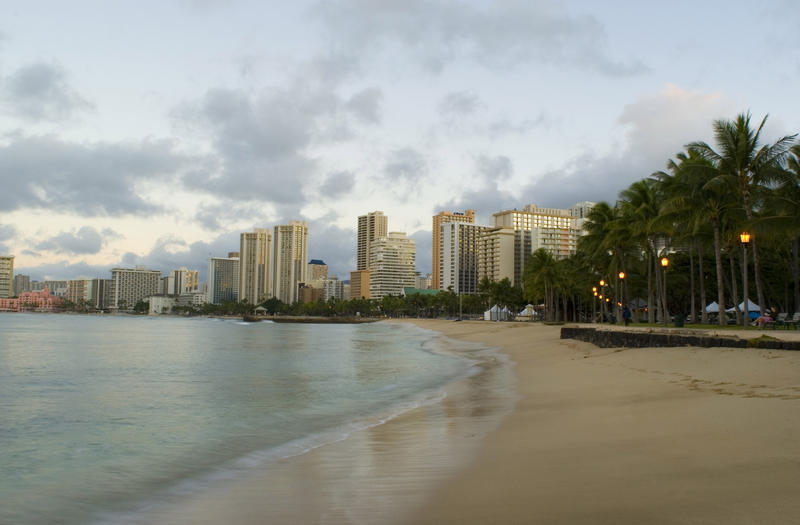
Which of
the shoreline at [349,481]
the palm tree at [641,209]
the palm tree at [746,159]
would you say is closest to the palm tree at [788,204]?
the palm tree at [746,159]

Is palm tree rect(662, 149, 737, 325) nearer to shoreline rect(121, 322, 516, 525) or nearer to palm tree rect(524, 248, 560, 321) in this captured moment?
shoreline rect(121, 322, 516, 525)

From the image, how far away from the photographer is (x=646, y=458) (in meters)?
6.24

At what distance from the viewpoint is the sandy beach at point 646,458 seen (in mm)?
4609

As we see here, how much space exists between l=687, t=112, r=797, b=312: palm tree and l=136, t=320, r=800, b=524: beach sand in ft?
64.1

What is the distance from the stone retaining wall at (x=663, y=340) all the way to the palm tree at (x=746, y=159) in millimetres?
8024

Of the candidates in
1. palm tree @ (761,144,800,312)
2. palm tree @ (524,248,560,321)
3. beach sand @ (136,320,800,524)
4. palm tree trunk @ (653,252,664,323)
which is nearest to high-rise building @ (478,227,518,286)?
palm tree @ (524,248,560,321)

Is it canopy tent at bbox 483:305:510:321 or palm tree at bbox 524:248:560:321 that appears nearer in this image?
palm tree at bbox 524:248:560:321

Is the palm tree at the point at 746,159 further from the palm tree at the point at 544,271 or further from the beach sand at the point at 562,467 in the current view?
the palm tree at the point at 544,271

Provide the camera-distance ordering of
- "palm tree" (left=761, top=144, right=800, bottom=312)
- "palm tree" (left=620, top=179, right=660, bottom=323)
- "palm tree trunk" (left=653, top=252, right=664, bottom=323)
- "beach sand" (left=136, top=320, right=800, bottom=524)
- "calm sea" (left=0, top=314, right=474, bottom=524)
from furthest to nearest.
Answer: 1. "palm tree trunk" (left=653, top=252, right=664, bottom=323)
2. "palm tree" (left=620, top=179, right=660, bottom=323)
3. "palm tree" (left=761, top=144, right=800, bottom=312)
4. "calm sea" (left=0, top=314, right=474, bottom=524)
5. "beach sand" (left=136, top=320, right=800, bottom=524)

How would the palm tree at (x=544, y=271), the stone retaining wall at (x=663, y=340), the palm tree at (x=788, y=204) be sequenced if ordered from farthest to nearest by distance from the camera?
the palm tree at (x=544, y=271)
the palm tree at (x=788, y=204)
the stone retaining wall at (x=663, y=340)

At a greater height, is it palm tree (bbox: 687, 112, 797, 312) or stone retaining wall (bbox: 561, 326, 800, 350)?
palm tree (bbox: 687, 112, 797, 312)

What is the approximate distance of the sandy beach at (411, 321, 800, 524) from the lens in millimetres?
4609

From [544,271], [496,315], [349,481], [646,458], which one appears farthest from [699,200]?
[496,315]

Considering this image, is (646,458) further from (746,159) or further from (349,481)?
(746,159)
